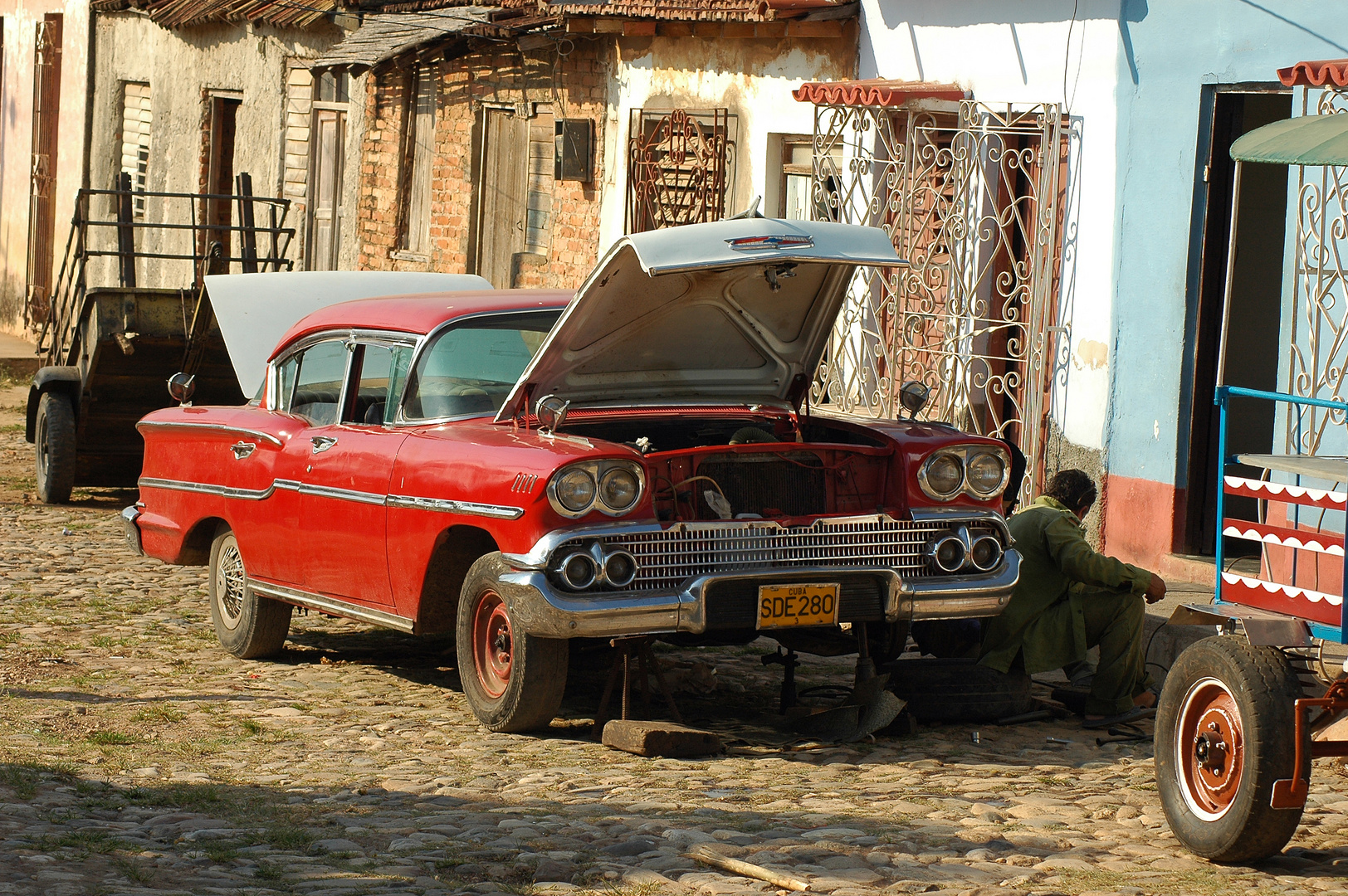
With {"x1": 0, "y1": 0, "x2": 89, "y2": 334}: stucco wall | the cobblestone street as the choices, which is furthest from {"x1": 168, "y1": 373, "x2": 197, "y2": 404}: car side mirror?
{"x1": 0, "y1": 0, "x2": 89, "y2": 334}: stucco wall

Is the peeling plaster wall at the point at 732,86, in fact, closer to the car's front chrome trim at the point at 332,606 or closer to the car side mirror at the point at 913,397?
the car side mirror at the point at 913,397

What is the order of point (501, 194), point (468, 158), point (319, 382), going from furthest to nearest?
point (468, 158), point (501, 194), point (319, 382)

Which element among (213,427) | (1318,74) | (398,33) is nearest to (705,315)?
(213,427)

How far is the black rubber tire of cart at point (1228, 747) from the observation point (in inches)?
189

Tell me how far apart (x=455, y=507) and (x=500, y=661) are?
59 cm

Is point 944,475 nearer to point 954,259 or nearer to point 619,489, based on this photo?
point 619,489

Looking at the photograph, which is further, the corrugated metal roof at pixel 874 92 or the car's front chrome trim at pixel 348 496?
the corrugated metal roof at pixel 874 92

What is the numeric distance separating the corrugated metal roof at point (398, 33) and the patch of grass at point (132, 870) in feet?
37.2

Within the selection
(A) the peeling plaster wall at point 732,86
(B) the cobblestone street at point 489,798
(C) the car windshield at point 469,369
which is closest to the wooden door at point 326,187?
(A) the peeling plaster wall at point 732,86

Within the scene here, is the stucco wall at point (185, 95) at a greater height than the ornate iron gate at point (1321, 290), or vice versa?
the stucco wall at point (185, 95)

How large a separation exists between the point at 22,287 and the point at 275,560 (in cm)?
1721

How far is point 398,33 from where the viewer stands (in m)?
15.9

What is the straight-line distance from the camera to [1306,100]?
28.2 feet

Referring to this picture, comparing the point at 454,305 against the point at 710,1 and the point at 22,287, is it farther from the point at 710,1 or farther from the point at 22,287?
the point at 22,287
